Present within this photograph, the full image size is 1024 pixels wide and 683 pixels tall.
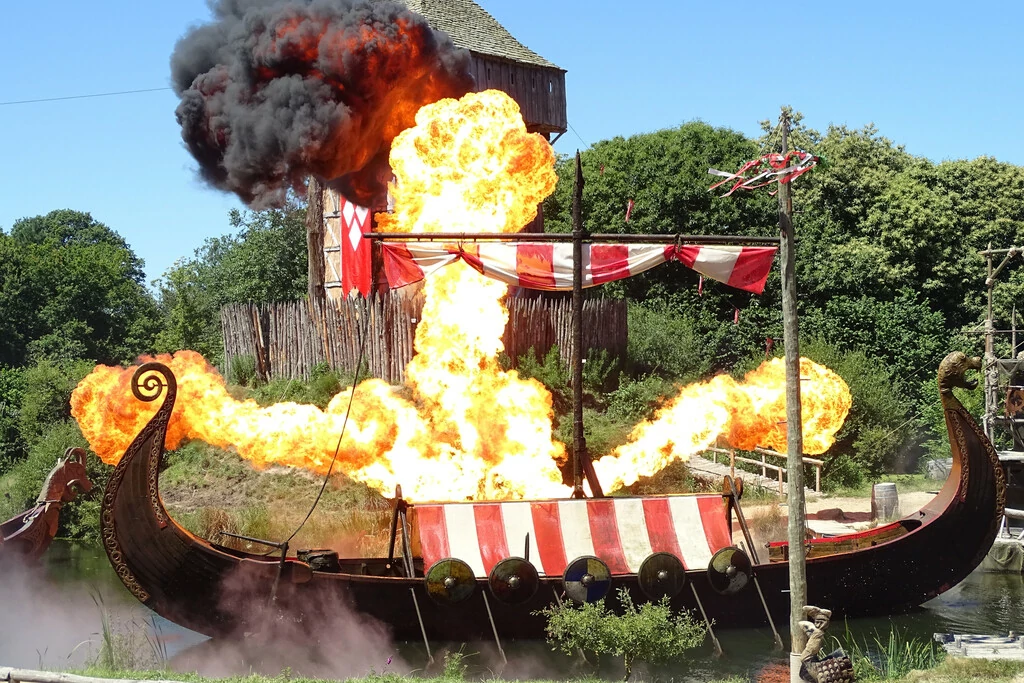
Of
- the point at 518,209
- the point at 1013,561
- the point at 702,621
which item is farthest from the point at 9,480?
the point at 1013,561

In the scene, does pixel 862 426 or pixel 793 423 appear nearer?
pixel 793 423

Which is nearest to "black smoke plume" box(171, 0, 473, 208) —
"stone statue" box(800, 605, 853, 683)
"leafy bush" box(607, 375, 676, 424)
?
"leafy bush" box(607, 375, 676, 424)

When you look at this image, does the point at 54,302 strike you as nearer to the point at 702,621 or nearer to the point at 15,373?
the point at 15,373

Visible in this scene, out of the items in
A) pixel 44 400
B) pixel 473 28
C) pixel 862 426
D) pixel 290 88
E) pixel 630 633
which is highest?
pixel 473 28

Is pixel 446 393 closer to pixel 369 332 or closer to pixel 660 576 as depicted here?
pixel 660 576

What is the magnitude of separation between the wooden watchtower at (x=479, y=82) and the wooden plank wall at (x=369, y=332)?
1581mm

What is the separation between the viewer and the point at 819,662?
11.5m

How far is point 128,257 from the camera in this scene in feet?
220

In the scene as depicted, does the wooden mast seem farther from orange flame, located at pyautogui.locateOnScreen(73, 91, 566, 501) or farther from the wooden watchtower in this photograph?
the wooden watchtower

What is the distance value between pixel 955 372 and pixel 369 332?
15.4 meters

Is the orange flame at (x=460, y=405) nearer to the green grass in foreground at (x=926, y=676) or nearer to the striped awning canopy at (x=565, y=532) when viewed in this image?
the striped awning canopy at (x=565, y=532)

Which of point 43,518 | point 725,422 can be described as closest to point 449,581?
point 725,422

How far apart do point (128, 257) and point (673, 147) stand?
41.3 m

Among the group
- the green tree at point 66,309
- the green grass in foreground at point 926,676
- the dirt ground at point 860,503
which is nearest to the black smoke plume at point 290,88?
the green grass in foreground at point 926,676
